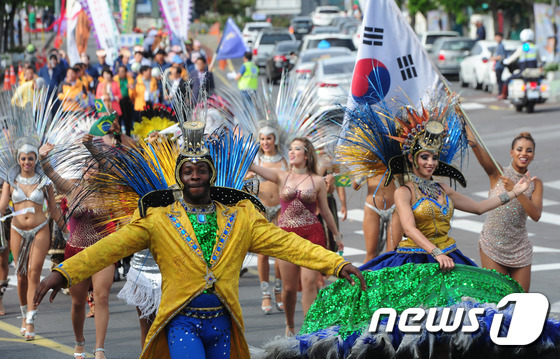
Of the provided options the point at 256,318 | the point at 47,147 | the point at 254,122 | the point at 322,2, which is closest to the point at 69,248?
the point at 47,147

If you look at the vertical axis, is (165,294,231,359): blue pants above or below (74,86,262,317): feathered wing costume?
below

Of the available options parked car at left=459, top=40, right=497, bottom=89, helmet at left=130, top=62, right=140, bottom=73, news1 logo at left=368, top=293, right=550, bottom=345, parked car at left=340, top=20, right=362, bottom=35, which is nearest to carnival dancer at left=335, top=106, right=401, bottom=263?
news1 logo at left=368, top=293, right=550, bottom=345

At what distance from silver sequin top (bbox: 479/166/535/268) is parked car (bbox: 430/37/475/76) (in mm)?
28510

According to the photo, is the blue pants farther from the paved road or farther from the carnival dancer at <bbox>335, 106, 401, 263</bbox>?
the carnival dancer at <bbox>335, 106, 401, 263</bbox>

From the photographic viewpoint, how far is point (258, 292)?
37.5 ft

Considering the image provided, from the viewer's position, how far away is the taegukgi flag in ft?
32.7

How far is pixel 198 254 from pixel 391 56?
4864mm

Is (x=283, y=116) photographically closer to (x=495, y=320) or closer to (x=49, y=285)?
(x=495, y=320)

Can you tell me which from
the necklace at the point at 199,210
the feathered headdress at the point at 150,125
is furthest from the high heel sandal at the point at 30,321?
the necklace at the point at 199,210

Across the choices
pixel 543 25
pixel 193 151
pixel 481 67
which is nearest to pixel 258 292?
pixel 193 151

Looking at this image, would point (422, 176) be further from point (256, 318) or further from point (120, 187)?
point (256, 318)

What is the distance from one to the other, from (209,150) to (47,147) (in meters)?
3.75

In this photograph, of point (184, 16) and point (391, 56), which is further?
point (184, 16)

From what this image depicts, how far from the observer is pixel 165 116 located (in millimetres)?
9398
